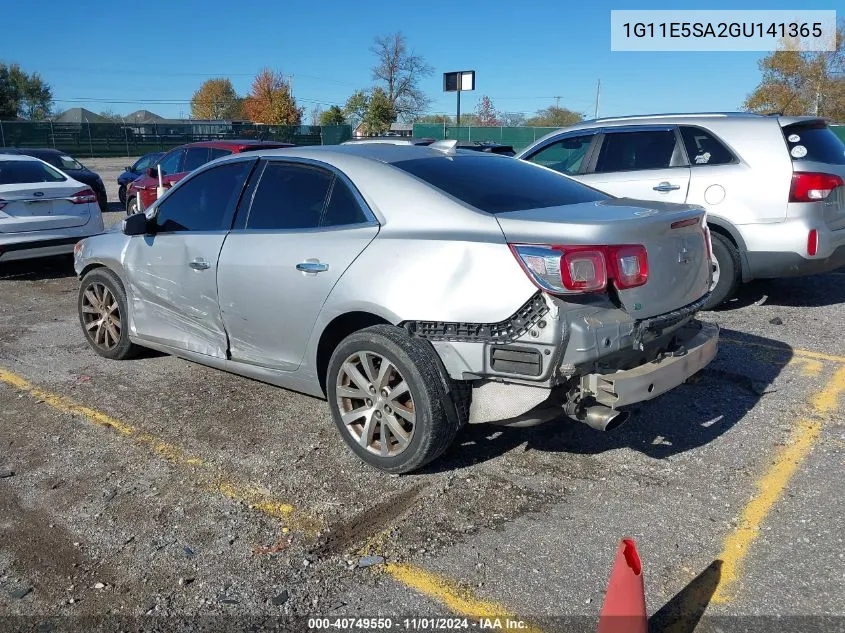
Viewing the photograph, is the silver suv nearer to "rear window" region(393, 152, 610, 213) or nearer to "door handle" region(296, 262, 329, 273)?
"rear window" region(393, 152, 610, 213)

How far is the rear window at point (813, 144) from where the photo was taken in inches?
258

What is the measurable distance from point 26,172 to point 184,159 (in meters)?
3.38

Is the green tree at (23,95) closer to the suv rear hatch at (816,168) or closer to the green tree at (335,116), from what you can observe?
the green tree at (335,116)

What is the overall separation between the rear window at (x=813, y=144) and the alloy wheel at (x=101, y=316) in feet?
19.3

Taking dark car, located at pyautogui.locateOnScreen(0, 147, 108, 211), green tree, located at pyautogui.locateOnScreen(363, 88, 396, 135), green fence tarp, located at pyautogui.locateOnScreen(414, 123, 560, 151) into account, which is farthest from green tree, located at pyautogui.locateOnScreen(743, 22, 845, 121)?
dark car, located at pyautogui.locateOnScreen(0, 147, 108, 211)

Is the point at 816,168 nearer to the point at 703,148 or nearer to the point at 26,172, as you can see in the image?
the point at 703,148

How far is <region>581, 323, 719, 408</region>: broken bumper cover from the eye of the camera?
3.29 metres

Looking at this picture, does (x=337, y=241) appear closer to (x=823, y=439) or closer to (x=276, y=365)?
(x=276, y=365)

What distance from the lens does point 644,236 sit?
346 cm

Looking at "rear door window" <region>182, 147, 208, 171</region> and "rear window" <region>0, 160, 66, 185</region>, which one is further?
"rear door window" <region>182, 147, 208, 171</region>

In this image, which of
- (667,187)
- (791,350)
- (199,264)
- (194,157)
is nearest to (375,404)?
(199,264)

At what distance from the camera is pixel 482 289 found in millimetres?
3320

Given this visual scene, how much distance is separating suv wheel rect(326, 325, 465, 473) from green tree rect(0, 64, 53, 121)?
69.6m

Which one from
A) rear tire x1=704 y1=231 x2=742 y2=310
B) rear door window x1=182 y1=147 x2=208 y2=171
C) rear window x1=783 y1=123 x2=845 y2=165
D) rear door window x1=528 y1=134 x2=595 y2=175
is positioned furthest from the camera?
rear door window x1=182 y1=147 x2=208 y2=171
